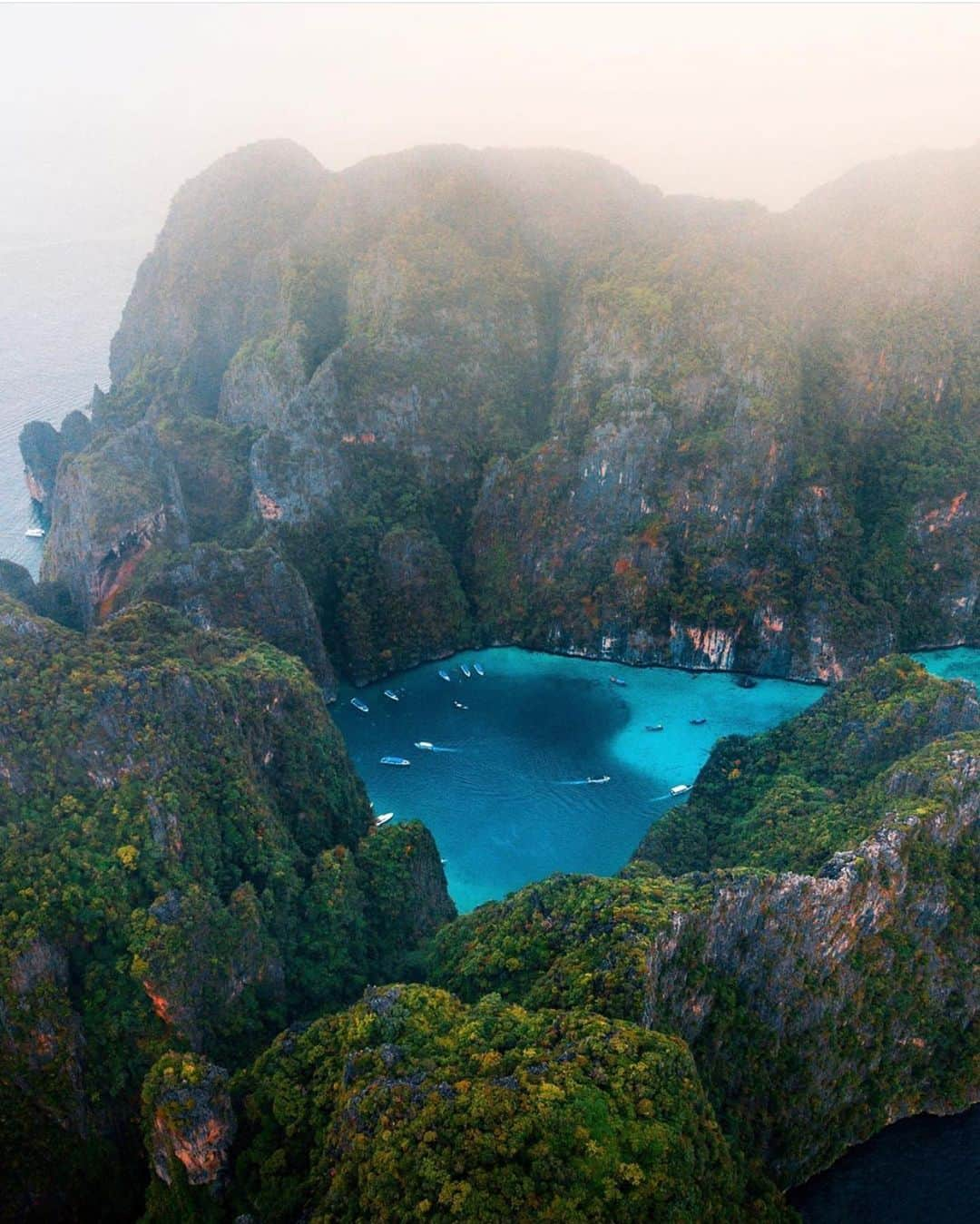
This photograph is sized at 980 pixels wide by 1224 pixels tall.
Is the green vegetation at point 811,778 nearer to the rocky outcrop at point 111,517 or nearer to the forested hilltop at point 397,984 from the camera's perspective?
the forested hilltop at point 397,984

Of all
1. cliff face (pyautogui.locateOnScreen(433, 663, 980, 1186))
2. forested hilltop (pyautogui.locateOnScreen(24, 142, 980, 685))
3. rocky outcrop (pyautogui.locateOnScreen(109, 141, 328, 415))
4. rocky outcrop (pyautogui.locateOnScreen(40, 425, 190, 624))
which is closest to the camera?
cliff face (pyautogui.locateOnScreen(433, 663, 980, 1186))

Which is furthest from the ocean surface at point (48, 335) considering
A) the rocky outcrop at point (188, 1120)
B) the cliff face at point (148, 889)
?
the rocky outcrop at point (188, 1120)

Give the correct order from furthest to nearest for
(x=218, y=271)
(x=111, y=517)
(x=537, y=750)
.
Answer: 1. (x=218, y=271)
2. (x=111, y=517)
3. (x=537, y=750)

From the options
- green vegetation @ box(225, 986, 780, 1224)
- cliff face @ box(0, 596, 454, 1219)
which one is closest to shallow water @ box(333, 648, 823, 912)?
cliff face @ box(0, 596, 454, 1219)

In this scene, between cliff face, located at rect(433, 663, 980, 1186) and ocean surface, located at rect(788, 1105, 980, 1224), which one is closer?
cliff face, located at rect(433, 663, 980, 1186)

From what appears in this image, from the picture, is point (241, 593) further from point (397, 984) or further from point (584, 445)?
point (397, 984)

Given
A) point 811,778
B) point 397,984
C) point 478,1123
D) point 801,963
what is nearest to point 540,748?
point 811,778

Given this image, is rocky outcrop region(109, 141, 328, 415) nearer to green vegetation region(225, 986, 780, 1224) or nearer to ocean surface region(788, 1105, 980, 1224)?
green vegetation region(225, 986, 780, 1224)
